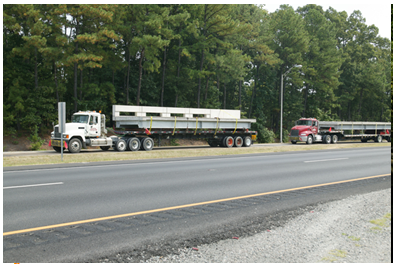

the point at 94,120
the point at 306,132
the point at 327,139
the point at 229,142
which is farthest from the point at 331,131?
the point at 94,120

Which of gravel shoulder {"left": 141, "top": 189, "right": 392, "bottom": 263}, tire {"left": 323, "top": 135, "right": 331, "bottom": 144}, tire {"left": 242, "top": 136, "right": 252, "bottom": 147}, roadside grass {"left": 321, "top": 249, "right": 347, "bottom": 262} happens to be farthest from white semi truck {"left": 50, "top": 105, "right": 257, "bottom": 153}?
roadside grass {"left": 321, "top": 249, "right": 347, "bottom": 262}

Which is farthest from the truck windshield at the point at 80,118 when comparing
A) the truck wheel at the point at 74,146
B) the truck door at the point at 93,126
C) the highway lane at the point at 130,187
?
the highway lane at the point at 130,187

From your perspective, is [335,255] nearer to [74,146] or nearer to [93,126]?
[74,146]

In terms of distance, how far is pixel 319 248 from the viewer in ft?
16.2

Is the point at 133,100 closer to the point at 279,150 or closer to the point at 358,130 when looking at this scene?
the point at 279,150

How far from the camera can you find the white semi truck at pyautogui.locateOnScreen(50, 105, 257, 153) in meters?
22.6

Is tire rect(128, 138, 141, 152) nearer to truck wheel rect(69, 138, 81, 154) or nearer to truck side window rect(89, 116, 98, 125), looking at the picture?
truck side window rect(89, 116, 98, 125)

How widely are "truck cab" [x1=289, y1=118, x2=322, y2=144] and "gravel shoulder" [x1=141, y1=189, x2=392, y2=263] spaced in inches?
1141

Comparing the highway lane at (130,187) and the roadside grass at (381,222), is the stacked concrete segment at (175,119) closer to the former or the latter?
the highway lane at (130,187)

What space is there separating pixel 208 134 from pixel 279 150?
6154mm

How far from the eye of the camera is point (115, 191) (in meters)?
8.94

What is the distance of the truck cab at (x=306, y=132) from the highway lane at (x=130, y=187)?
20.3m

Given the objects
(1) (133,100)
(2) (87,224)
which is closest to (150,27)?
(1) (133,100)

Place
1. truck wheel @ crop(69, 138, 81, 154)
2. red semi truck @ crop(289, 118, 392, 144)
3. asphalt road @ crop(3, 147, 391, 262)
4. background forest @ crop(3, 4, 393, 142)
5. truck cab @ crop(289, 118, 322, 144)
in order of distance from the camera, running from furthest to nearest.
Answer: red semi truck @ crop(289, 118, 392, 144)
truck cab @ crop(289, 118, 322, 144)
background forest @ crop(3, 4, 393, 142)
truck wheel @ crop(69, 138, 81, 154)
asphalt road @ crop(3, 147, 391, 262)
